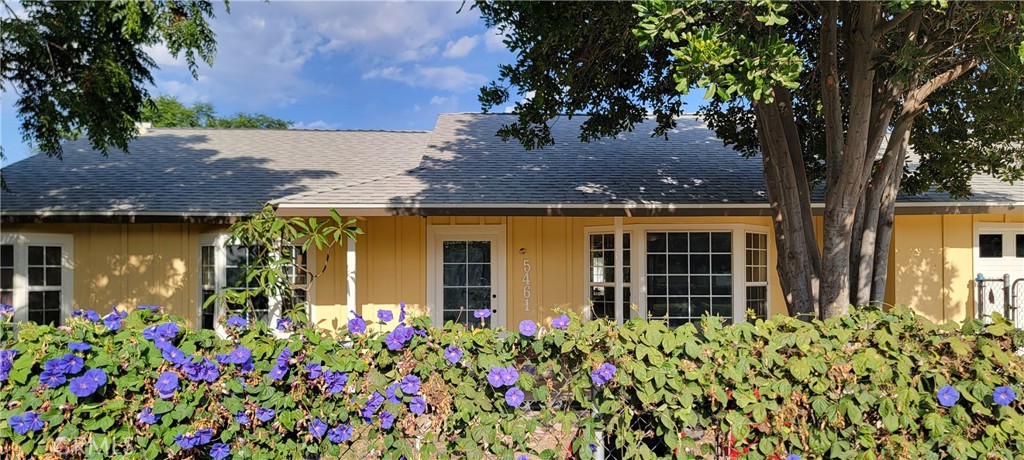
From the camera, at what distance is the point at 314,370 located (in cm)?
291

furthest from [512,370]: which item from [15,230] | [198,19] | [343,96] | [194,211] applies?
[343,96]

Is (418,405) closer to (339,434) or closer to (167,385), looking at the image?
(339,434)

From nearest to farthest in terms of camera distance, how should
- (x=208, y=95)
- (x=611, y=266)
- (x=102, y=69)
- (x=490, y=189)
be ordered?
(x=102, y=69), (x=490, y=189), (x=611, y=266), (x=208, y=95)

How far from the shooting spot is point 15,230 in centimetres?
805

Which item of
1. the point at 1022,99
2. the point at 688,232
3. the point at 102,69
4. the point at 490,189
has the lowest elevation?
the point at 688,232

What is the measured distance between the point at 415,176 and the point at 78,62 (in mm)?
4011

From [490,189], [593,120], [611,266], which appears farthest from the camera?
[611,266]

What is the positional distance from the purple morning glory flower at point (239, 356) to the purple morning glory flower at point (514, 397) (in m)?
1.32

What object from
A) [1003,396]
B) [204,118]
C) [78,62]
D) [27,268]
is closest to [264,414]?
[1003,396]

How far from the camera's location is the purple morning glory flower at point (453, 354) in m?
2.93

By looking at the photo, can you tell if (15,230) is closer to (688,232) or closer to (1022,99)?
(688,232)

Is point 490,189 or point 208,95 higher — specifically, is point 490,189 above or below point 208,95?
below

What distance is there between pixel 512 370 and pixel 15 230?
8.65 m

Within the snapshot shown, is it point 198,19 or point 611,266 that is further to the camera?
point 611,266
